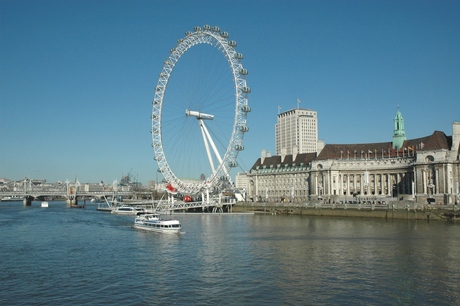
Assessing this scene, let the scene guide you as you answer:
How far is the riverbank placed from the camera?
59125 millimetres

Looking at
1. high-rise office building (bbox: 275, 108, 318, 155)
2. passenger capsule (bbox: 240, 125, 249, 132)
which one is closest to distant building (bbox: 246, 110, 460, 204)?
passenger capsule (bbox: 240, 125, 249, 132)

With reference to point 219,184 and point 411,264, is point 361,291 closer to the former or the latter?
point 411,264

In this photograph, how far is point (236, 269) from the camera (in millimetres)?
28047

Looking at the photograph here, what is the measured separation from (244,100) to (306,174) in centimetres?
4011

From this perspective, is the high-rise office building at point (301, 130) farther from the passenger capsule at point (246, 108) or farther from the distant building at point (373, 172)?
the passenger capsule at point (246, 108)

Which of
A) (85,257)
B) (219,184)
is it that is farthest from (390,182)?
(85,257)

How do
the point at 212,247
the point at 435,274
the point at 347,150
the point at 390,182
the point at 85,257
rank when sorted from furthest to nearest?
the point at 347,150 < the point at 390,182 < the point at 212,247 < the point at 85,257 < the point at 435,274

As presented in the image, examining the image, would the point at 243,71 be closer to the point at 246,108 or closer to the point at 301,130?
the point at 246,108

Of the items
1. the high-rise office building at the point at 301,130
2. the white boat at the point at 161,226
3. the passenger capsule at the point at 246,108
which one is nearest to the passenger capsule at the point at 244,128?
the passenger capsule at the point at 246,108

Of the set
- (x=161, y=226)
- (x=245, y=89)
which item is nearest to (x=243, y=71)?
(x=245, y=89)

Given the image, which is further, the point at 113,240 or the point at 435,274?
the point at 113,240

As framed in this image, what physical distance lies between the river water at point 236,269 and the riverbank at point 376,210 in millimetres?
15223

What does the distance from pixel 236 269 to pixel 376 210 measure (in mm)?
43191

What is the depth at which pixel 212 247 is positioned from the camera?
37031mm
